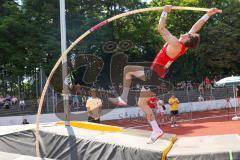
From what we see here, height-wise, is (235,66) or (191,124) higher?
(235,66)

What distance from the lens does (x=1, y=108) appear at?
18.4 meters

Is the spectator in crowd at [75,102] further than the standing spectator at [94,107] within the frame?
Yes

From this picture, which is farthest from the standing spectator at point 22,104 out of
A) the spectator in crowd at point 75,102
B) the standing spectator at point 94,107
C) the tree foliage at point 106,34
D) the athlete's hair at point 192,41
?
the athlete's hair at point 192,41

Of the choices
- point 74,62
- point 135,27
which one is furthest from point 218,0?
point 74,62

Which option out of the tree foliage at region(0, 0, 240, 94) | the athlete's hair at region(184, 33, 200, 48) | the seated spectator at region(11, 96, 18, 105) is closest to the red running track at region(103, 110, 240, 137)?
the seated spectator at region(11, 96, 18, 105)

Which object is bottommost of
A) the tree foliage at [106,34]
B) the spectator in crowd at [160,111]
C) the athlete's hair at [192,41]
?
the spectator in crowd at [160,111]

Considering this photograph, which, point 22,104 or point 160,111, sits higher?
point 22,104

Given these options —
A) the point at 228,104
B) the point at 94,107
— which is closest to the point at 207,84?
the point at 228,104

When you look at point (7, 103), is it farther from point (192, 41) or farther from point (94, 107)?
point (192, 41)

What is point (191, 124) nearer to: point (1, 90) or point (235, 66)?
point (1, 90)

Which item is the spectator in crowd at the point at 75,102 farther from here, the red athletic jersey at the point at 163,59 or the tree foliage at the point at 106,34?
the red athletic jersey at the point at 163,59

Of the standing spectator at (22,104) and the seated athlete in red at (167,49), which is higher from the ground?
the seated athlete in red at (167,49)

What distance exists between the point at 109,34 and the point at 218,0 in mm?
11277

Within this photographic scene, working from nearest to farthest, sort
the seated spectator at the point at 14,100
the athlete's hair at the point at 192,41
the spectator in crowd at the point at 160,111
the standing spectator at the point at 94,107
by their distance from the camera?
the athlete's hair at the point at 192,41 → the standing spectator at the point at 94,107 → the seated spectator at the point at 14,100 → the spectator in crowd at the point at 160,111
